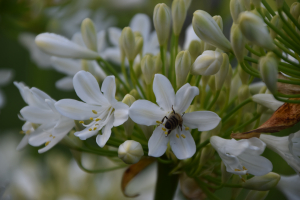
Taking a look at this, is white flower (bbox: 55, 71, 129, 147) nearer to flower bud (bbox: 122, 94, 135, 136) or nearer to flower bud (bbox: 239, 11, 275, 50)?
flower bud (bbox: 122, 94, 135, 136)

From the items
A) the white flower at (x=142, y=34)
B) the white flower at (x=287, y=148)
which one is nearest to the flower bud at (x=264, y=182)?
the white flower at (x=287, y=148)

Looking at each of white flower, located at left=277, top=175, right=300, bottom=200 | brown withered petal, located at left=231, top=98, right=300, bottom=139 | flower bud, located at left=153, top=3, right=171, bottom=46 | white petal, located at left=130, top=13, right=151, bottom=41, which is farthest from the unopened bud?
white flower, located at left=277, top=175, right=300, bottom=200

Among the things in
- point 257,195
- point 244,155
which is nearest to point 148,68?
point 244,155

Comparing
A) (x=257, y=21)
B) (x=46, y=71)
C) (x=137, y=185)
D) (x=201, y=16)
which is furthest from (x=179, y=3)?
(x=46, y=71)

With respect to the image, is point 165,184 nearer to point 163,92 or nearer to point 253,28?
point 163,92

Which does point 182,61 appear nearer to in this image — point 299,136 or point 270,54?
point 270,54
